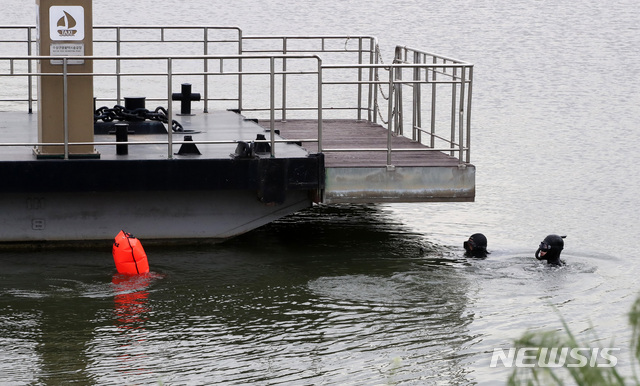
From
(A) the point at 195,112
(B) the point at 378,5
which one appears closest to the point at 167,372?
Answer: (A) the point at 195,112

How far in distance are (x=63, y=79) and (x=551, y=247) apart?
510cm

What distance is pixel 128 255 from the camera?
1007 cm

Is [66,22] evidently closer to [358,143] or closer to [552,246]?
[358,143]

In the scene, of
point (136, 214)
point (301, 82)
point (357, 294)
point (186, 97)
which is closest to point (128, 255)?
point (136, 214)

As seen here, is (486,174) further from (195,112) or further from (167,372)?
(167,372)

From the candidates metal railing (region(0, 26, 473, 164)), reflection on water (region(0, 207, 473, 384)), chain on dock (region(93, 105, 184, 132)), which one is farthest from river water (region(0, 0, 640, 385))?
chain on dock (region(93, 105, 184, 132))

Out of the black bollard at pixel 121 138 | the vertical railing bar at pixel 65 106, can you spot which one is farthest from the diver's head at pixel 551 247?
the vertical railing bar at pixel 65 106

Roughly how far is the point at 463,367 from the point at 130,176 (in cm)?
405

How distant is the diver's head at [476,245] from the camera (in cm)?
1109

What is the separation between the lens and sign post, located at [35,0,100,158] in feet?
34.3

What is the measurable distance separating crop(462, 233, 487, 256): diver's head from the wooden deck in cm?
81

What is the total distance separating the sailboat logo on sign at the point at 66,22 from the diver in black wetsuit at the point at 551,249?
5.07m

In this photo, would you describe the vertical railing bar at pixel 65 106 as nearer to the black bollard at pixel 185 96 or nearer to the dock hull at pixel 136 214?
the dock hull at pixel 136 214

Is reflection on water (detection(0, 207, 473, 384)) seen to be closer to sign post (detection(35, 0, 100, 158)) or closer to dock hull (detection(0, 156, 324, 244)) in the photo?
dock hull (detection(0, 156, 324, 244))
